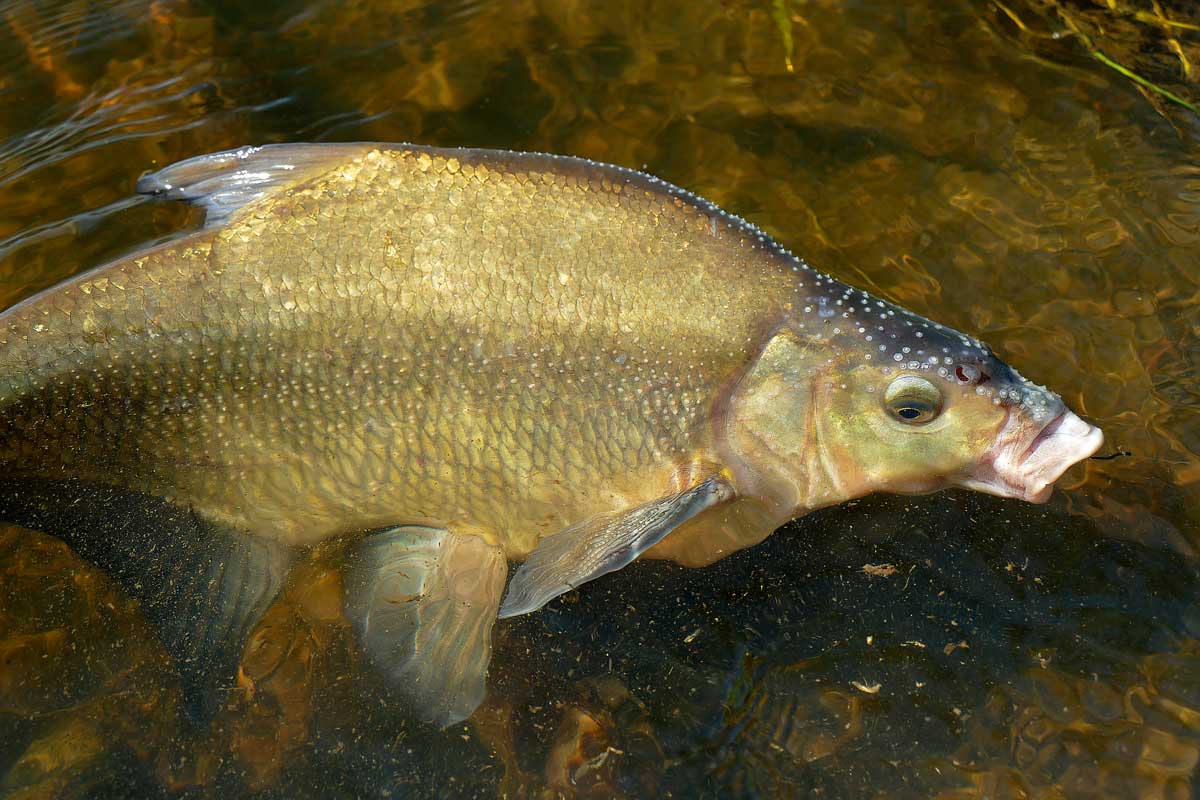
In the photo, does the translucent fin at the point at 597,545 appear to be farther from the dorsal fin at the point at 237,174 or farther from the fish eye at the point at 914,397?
the dorsal fin at the point at 237,174

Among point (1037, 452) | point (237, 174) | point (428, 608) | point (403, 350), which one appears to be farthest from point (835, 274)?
point (237, 174)

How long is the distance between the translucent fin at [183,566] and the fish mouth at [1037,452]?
233 centimetres

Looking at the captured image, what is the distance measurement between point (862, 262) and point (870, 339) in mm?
1321

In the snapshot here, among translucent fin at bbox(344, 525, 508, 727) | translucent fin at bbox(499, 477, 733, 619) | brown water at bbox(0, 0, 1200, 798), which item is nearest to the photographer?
translucent fin at bbox(499, 477, 733, 619)

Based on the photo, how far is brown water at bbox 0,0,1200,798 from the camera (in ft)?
9.28

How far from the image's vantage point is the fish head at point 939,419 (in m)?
2.86

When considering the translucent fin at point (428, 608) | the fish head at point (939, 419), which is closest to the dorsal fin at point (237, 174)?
the translucent fin at point (428, 608)

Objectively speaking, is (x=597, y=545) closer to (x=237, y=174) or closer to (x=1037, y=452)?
(x=1037, y=452)

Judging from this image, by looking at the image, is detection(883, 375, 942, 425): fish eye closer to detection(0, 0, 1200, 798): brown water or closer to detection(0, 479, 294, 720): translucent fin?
detection(0, 0, 1200, 798): brown water

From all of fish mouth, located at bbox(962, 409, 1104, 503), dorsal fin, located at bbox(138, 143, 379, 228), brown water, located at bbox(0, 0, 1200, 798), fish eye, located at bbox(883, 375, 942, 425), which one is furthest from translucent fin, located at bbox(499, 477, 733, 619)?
dorsal fin, located at bbox(138, 143, 379, 228)

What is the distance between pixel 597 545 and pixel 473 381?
62cm

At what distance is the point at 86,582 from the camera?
3.26m

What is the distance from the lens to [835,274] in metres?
4.09

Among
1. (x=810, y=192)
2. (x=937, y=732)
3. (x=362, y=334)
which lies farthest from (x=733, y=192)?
(x=937, y=732)
